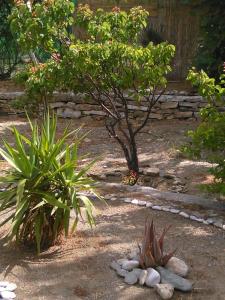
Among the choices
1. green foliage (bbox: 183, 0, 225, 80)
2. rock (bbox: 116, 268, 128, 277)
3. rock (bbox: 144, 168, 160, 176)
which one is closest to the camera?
rock (bbox: 116, 268, 128, 277)

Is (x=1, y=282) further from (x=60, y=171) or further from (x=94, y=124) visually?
(x=94, y=124)

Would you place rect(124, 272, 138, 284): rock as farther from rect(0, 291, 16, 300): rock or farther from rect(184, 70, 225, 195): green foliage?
rect(184, 70, 225, 195): green foliage

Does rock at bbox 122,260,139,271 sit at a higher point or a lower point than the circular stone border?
lower

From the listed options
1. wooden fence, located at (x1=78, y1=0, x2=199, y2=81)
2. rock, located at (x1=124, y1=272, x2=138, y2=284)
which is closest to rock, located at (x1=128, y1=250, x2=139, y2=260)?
rock, located at (x1=124, y1=272, x2=138, y2=284)

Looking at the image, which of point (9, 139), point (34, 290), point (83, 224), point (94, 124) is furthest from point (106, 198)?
point (94, 124)

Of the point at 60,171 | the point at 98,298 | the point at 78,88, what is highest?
the point at 78,88

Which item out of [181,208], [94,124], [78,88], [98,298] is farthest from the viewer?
[94,124]

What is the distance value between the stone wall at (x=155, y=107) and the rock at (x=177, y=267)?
571 centimetres

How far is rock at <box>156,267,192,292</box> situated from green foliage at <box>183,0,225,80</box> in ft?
20.8

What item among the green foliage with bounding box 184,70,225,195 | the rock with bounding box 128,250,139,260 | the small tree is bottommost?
the rock with bounding box 128,250,139,260

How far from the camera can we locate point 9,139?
927 cm

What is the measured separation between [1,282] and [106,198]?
6.90 ft

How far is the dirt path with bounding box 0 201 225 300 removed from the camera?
13.3 ft

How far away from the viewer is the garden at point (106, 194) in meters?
4.24
